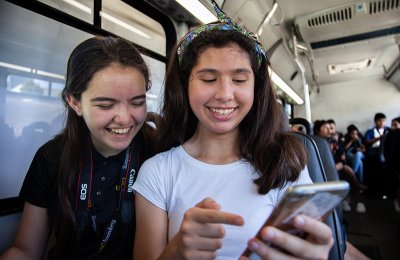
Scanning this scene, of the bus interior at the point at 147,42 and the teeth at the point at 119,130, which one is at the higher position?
the bus interior at the point at 147,42

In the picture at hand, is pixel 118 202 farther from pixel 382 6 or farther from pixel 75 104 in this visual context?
pixel 382 6

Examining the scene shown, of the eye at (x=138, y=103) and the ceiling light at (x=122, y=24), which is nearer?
the eye at (x=138, y=103)

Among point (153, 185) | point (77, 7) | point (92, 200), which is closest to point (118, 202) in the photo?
point (92, 200)

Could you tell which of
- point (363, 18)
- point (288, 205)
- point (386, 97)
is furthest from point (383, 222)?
point (386, 97)

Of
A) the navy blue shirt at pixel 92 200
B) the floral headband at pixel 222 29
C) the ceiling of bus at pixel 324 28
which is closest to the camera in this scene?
the floral headband at pixel 222 29

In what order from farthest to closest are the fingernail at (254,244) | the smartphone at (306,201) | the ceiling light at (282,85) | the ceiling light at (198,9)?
the ceiling light at (282,85), the ceiling light at (198,9), the fingernail at (254,244), the smartphone at (306,201)

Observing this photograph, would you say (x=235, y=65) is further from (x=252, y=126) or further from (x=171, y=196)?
(x=171, y=196)

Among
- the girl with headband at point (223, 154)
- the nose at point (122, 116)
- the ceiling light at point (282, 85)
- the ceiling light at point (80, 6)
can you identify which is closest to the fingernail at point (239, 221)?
the girl with headband at point (223, 154)

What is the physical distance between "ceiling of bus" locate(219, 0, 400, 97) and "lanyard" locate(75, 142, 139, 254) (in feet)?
6.89

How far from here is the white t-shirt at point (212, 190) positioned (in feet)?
3.23

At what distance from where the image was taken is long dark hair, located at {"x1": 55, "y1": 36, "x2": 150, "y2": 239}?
1.23 metres

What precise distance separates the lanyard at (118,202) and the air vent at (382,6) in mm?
3765

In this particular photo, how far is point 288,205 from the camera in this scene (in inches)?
20.2

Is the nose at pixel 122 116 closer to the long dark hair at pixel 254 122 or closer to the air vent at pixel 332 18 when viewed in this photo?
the long dark hair at pixel 254 122
